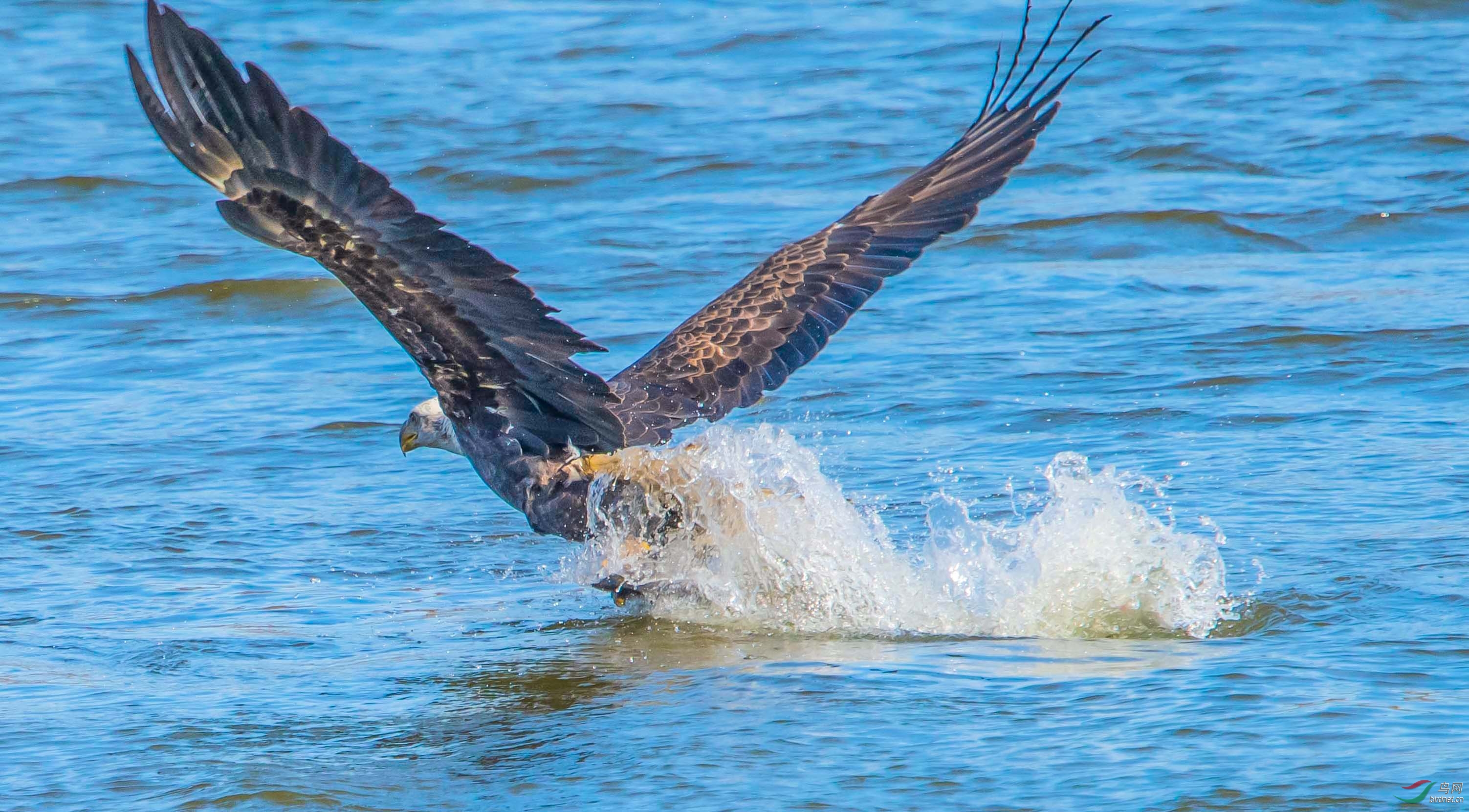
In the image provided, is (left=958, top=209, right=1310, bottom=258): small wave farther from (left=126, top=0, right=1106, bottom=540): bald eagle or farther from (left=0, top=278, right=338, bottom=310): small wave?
(left=0, top=278, right=338, bottom=310): small wave

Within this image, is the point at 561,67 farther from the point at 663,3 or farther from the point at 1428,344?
the point at 1428,344

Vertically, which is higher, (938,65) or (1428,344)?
(938,65)

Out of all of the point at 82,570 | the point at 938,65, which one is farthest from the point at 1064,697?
the point at 938,65

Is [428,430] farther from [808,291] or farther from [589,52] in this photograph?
[589,52]

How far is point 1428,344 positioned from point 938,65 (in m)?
6.85

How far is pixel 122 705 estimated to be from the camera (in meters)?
4.97

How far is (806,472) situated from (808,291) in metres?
0.91

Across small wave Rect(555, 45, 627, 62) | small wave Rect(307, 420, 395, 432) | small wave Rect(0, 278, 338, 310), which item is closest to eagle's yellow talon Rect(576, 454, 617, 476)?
small wave Rect(307, 420, 395, 432)

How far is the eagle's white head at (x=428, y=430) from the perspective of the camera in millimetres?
6195

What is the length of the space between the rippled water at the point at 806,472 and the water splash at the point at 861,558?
0.05 ft

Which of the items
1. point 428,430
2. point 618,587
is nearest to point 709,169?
point 428,430

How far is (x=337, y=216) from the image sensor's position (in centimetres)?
459

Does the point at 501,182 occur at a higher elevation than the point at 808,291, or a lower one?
higher

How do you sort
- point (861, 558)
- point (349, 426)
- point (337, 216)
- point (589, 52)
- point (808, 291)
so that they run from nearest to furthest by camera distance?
1. point (337, 216)
2. point (861, 558)
3. point (808, 291)
4. point (349, 426)
5. point (589, 52)
